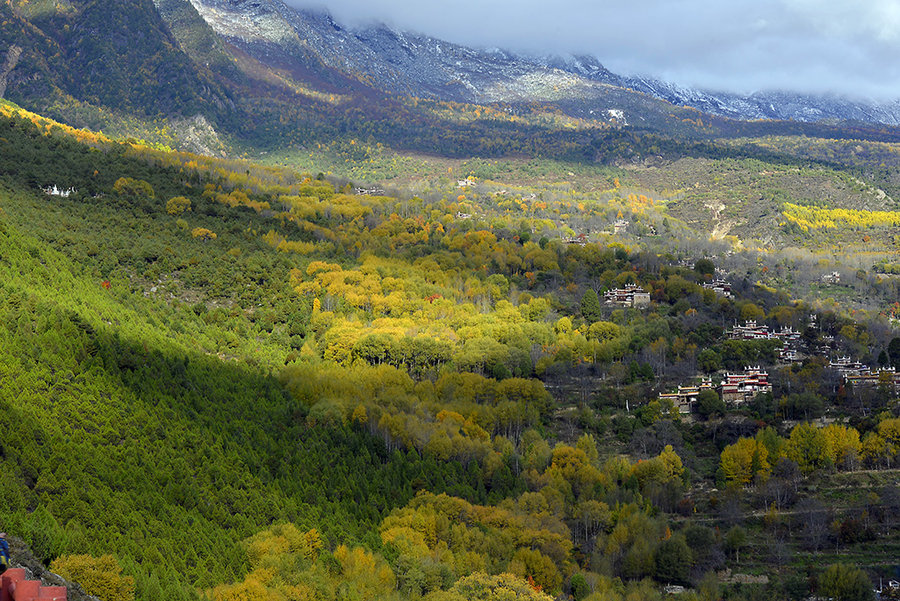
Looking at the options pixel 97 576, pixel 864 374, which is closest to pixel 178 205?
pixel 864 374

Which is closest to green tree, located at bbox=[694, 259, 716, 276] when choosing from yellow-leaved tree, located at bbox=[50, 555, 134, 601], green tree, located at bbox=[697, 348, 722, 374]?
green tree, located at bbox=[697, 348, 722, 374]

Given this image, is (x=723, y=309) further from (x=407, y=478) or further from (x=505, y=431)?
(x=407, y=478)

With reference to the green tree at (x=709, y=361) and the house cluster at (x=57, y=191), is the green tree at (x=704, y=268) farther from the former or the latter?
the house cluster at (x=57, y=191)

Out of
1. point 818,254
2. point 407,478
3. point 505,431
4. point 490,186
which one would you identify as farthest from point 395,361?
point 490,186

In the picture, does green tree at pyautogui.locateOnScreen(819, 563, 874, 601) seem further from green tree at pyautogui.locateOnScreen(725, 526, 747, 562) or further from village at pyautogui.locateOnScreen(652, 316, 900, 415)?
village at pyautogui.locateOnScreen(652, 316, 900, 415)

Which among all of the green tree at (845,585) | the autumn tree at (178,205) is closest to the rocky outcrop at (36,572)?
the green tree at (845,585)
